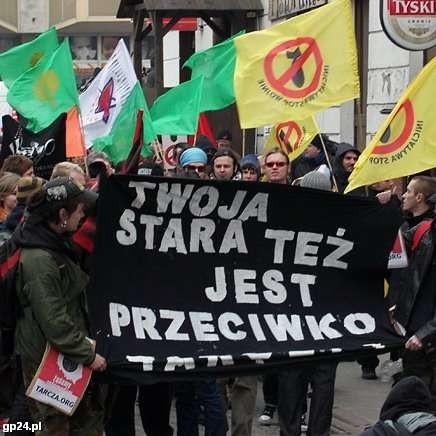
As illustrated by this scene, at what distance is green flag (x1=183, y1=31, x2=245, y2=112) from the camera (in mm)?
11172

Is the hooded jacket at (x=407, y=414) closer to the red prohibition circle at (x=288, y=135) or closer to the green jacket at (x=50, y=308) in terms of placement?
the green jacket at (x=50, y=308)

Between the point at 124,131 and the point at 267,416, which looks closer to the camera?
the point at 267,416

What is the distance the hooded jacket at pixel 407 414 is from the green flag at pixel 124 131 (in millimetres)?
7324

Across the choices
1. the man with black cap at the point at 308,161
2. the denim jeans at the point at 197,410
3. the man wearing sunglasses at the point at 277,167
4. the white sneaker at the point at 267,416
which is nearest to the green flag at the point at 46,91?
the man with black cap at the point at 308,161

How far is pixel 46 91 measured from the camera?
12211 millimetres

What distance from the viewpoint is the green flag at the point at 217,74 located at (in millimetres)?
11172

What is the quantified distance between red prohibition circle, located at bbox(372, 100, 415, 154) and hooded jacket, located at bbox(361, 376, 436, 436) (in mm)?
3805

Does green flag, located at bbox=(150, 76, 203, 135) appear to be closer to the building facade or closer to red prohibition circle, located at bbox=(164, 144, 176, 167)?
the building facade

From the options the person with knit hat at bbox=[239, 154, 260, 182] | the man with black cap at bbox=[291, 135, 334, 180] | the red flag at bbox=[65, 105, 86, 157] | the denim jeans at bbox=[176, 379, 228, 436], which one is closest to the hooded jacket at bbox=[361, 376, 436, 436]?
the denim jeans at bbox=[176, 379, 228, 436]

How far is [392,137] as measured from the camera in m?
7.51

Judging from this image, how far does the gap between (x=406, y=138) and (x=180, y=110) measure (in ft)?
14.3

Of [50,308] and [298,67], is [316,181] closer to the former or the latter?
[298,67]

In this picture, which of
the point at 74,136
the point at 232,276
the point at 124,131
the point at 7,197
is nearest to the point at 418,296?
the point at 232,276

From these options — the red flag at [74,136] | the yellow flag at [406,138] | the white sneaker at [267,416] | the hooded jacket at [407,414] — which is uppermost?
the yellow flag at [406,138]
